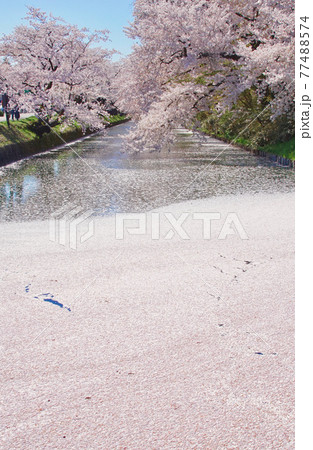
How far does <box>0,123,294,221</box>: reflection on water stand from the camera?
995 centimetres

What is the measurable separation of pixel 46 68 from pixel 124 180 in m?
13.2

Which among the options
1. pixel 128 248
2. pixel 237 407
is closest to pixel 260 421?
pixel 237 407

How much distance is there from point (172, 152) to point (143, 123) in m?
4.19

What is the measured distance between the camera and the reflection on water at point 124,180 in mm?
9945

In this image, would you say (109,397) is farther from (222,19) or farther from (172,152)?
(172,152)

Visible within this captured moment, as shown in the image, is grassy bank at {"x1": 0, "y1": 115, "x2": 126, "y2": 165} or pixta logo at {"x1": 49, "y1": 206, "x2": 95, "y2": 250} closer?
pixta logo at {"x1": 49, "y1": 206, "x2": 95, "y2": 250}

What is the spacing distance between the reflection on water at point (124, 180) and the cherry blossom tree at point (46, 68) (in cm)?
407

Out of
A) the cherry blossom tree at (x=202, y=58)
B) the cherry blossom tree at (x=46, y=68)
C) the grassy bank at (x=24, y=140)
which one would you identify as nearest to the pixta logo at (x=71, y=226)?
the grassy bank at (x=24, y=140)

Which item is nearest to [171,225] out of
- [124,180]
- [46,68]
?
[124,180]

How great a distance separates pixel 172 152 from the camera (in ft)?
70.8

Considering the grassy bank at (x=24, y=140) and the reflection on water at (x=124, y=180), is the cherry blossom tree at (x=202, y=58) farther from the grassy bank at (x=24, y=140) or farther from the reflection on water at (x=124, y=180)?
the grassy bank at (x=24, y=140)

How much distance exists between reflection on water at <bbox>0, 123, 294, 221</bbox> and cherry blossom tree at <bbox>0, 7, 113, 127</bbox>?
4068 millimetres


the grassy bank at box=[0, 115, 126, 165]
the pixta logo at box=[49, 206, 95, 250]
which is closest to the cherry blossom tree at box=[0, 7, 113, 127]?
the grassy bank at box=[0, 115, 126, 165]

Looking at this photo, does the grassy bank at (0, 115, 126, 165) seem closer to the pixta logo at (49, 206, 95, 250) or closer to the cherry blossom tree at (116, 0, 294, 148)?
the cherry blossom tree at (116, 0, 294, 148)
